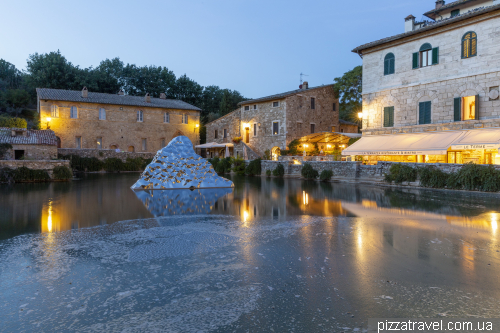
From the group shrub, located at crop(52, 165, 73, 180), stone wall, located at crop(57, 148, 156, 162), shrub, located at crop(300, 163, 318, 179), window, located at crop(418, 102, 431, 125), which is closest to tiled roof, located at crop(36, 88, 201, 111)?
stone wall, located at crop(57, 148, 156, 162)

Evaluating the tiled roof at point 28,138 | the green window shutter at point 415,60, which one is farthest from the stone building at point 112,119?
the green window shutter at point 415,60

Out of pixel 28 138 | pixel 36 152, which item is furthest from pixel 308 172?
pixel 28 138

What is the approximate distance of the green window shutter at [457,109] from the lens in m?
18.4

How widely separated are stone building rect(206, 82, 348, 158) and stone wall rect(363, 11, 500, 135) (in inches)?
388

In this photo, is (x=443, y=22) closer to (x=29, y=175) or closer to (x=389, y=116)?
(x=389, y=116)

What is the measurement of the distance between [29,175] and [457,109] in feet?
79.0

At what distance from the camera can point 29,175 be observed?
64.8ft

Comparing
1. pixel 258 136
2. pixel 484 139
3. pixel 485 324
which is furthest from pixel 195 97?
pixel 485 324

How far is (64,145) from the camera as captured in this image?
35.3 m

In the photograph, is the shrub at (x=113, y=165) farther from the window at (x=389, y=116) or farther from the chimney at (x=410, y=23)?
the chimney at (x=410, y=23)

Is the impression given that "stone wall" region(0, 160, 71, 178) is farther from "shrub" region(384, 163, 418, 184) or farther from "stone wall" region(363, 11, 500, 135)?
"stone wall" region(363, 11, 500, 135)

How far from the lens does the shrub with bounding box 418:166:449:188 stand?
15.6m

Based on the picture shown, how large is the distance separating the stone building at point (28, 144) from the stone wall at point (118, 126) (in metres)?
8.06

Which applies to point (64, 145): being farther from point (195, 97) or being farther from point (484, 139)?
point (484, 139)
